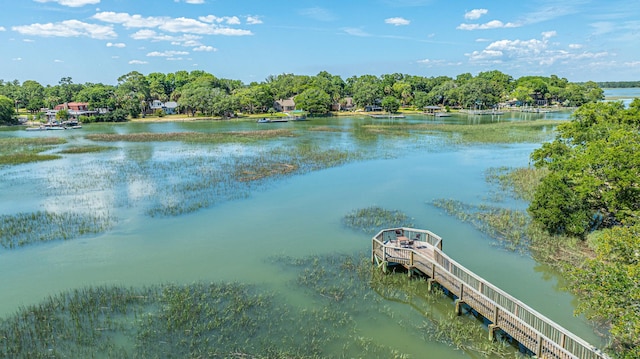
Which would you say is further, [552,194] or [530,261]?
[552,194]

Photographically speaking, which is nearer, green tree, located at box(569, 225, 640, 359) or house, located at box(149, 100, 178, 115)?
green tree, located at box(569, 225, 640, 359)

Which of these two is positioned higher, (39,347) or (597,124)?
(597,124)

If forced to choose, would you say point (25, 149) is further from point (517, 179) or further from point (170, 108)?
point (170, 108)

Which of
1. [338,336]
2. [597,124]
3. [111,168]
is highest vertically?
[597,124]

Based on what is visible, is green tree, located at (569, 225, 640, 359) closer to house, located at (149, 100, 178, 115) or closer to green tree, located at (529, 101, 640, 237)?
green tree, located at (529, 101, 640, 237)

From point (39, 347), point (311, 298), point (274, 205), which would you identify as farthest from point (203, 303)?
point (274, 205)

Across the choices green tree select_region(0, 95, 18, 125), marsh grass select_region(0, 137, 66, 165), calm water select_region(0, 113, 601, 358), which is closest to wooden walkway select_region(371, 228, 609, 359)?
calm water select_region(0, 113, 601, 358)

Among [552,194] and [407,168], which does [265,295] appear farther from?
[407,168]

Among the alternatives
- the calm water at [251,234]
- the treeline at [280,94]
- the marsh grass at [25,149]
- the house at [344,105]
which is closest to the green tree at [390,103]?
the treeline at [280,94]
